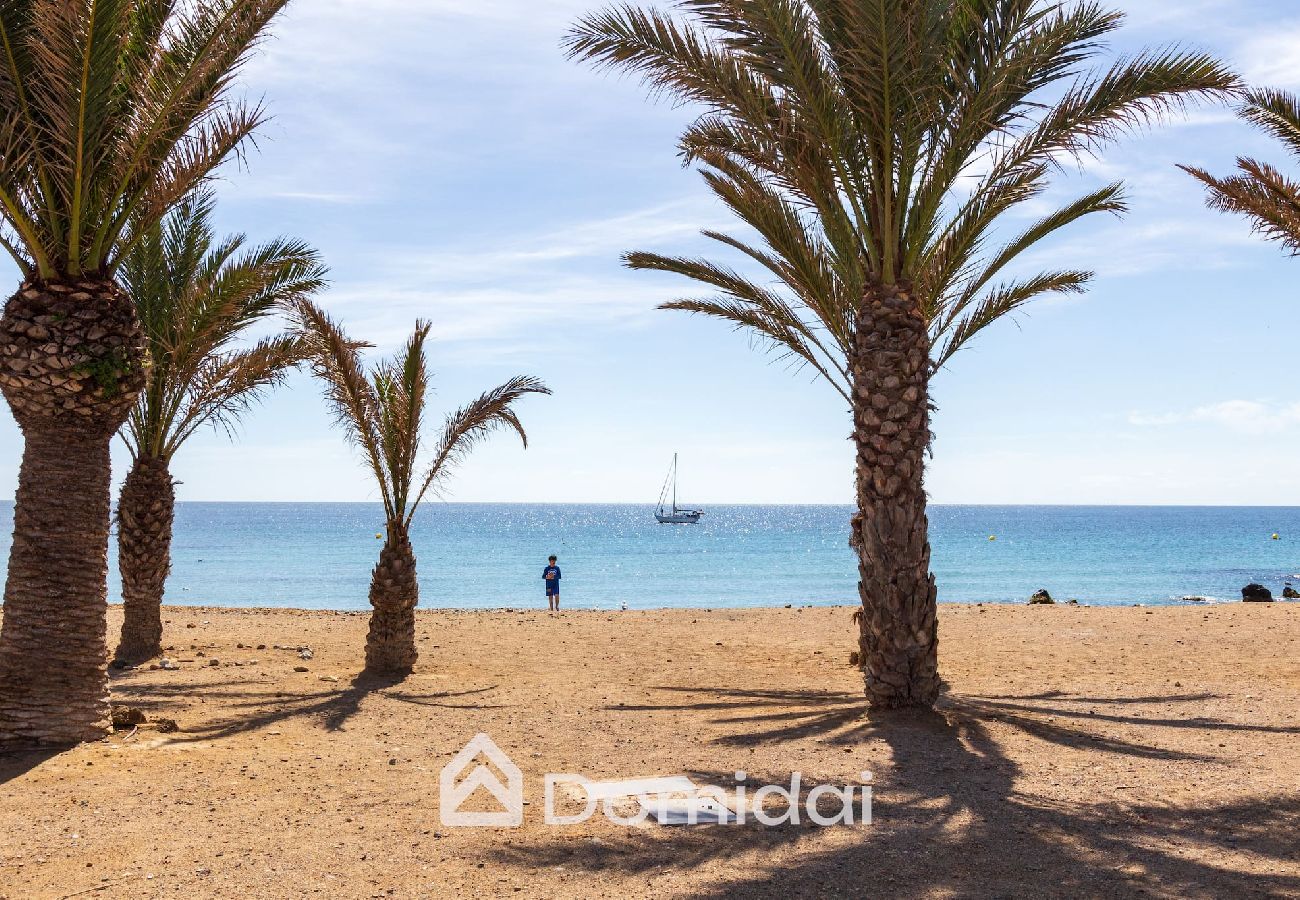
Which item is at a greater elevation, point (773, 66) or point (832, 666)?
point (773, 66)

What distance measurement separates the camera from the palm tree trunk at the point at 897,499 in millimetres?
8820

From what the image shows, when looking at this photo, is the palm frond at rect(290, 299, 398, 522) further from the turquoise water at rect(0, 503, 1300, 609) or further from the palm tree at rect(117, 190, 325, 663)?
the turquoise water at rect(0, 503, 1300, 609)

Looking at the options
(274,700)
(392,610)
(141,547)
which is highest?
(141,547)

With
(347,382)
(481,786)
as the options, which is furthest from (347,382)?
(481,786)

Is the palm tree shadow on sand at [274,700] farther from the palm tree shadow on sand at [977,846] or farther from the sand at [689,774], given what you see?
the palm tree shadow on sand at [977,846]

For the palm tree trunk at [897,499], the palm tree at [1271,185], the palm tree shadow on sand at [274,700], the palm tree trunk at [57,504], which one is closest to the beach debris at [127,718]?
the palm tree shadow on sand at [274,700]

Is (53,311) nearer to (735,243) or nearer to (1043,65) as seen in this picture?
(735,243)

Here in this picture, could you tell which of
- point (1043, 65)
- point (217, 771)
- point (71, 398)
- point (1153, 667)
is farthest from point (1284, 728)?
point (71, 398)

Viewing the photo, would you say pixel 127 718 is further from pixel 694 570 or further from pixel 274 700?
pixel 694 570

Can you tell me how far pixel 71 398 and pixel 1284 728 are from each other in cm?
1033

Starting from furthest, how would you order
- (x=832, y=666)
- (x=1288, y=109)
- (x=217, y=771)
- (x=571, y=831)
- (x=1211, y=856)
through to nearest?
(x=832, y=666) → (x=1288, y=109) → (x=217, y=771) → (x=571, y=831) → (x=1211, y=856)

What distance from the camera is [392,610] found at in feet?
39.4

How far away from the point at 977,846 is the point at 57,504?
6.95 metres

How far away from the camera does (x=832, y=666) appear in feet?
41.4
